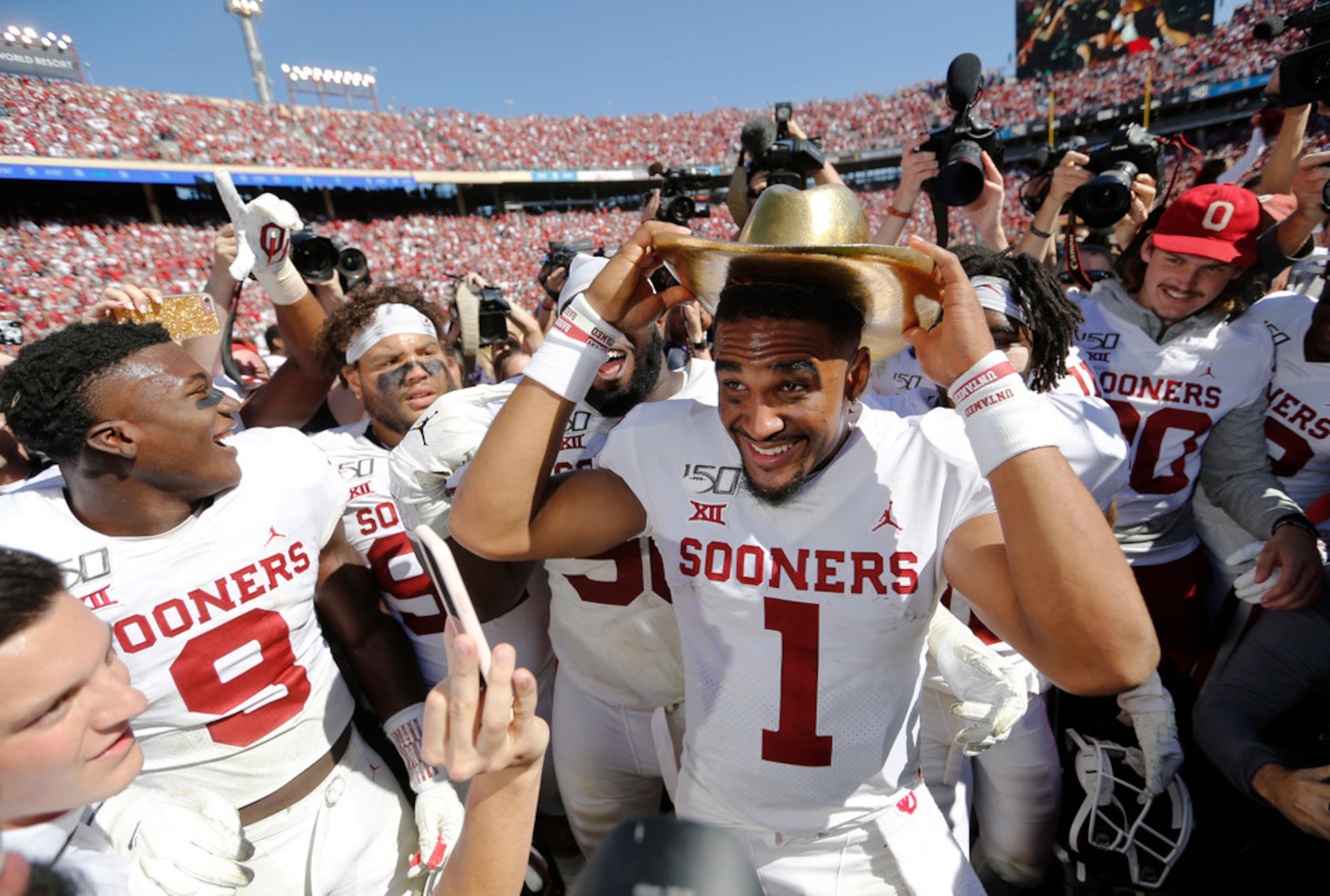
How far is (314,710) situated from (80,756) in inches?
40.8

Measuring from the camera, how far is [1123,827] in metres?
2.04

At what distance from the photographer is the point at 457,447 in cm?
194

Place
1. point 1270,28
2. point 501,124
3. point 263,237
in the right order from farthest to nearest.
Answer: point 501,124
point 263,237
point 1270,28

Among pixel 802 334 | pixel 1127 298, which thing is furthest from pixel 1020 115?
pixel 802 334

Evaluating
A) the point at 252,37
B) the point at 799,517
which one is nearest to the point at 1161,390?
the point at 799,517

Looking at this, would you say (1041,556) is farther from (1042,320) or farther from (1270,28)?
(1270,28)

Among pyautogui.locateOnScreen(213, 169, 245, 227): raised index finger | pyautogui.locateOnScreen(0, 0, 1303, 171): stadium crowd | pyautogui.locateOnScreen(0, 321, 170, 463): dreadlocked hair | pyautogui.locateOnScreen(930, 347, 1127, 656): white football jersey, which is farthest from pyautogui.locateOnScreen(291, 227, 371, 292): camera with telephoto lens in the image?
pyautogui.locateOnScreen(0, 0, 1303, 171): stadium crowd

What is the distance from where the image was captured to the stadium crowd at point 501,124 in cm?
2202

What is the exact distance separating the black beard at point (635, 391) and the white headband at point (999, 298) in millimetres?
1170

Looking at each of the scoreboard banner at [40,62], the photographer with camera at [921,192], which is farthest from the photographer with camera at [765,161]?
the scoreboard banner at [40,62]

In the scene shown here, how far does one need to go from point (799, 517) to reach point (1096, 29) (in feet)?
118

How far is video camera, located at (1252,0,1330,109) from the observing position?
8.64 ft

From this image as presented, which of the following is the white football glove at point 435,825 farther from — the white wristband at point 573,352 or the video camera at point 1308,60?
the video camera at point 1308,60

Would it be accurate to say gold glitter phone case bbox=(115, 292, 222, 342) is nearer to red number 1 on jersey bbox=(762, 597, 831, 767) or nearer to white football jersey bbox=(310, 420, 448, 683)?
white football jersey bbox=(310, 420, 448, 683)
